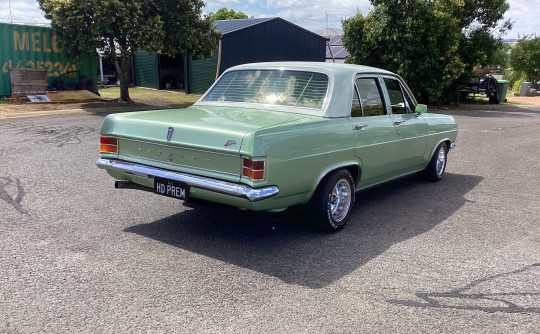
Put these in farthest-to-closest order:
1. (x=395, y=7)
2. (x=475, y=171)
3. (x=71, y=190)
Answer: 1. (x=395, y=7)
2. (x=475, y=171)
3. (x=71, y=190)

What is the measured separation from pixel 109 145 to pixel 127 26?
40.3 ft

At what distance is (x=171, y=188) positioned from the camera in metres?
4.51

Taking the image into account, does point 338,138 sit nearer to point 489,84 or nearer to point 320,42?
point 489,84

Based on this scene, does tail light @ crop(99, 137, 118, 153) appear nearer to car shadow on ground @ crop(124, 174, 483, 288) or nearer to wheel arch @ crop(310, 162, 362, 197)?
car shadow on ground @ crop(124, 174, 483, 288)

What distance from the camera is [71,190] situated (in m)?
6.24

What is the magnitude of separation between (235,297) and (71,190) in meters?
3.49

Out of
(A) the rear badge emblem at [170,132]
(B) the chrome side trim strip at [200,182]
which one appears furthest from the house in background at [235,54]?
(A) the rear badge emblem at [170,132]

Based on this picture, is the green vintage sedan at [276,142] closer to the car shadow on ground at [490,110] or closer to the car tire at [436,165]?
the car tire at [436,165]

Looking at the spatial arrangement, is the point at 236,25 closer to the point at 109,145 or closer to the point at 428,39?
the point at 428,39

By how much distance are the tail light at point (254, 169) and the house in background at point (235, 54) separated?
19.5 metres

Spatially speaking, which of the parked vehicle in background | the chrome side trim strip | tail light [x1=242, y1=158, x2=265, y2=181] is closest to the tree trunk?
the chrome side trim strip

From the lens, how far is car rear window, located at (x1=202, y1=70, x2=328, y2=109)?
5.26 meters

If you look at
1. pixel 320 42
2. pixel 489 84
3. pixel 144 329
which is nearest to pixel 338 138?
pixel 144 329

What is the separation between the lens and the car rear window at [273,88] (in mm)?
5258
